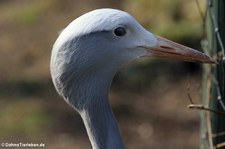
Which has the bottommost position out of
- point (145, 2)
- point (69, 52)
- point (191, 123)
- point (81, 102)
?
point (191, 123)

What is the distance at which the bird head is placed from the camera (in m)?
2.69

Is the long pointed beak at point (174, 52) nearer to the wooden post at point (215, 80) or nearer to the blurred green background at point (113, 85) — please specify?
the wooden post at point (215, 80)

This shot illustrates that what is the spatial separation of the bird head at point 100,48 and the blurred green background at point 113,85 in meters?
2.85

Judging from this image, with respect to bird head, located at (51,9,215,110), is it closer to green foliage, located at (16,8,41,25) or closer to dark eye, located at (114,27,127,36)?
dark eye, located at (114,27,127,36)

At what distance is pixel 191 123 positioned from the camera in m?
6.35

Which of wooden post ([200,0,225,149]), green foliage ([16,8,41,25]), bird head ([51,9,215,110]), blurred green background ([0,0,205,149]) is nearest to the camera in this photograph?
bird head ([51,9,215,110])

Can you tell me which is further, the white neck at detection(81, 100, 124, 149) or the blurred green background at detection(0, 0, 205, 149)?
the blurred green background at detection(0, 0, 205, 149)

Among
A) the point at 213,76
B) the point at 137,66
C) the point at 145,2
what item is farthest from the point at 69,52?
the point at 145,2

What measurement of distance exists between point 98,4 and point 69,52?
5.82m

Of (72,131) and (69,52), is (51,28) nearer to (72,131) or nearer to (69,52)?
(72,131)

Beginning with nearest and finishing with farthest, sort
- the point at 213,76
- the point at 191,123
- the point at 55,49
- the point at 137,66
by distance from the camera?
1. the point at 55,49
2. the point at 213,76
3. the point at 191,123
4. the point at 137,66

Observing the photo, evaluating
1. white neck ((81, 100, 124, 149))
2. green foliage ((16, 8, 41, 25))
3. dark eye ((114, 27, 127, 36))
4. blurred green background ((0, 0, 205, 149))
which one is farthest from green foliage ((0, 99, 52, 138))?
dark eye ((114, 27, 127, 36))

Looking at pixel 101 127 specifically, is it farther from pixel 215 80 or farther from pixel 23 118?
pixel 23 118

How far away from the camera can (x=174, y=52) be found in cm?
291
